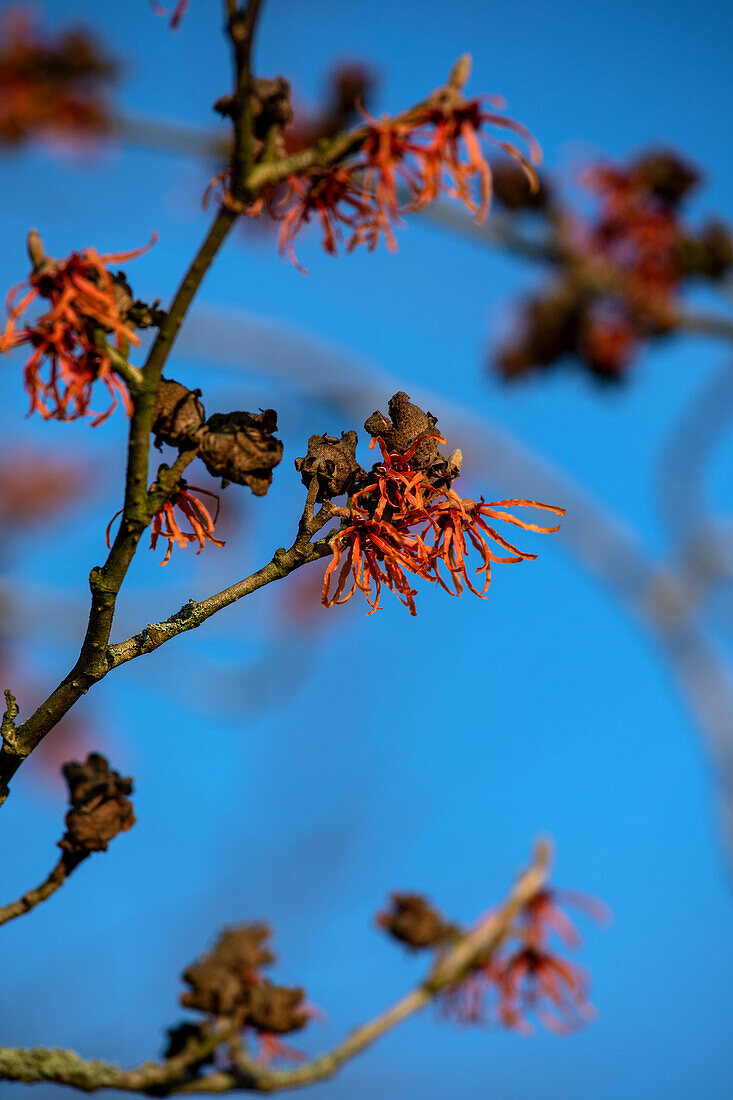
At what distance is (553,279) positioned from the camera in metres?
4.96

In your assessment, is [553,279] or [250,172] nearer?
[250,172]

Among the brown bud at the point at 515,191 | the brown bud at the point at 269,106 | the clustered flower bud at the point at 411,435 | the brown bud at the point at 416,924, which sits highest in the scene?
the brown bud at the point at 515,191

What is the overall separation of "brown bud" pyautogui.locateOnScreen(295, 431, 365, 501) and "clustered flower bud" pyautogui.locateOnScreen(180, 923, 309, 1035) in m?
1.05

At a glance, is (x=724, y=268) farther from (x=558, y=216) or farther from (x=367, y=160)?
(x=367, y=160)

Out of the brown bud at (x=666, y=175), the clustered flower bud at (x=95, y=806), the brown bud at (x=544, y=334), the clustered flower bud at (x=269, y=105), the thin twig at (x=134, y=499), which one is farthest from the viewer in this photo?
the brown bud at (x=544, y=334)

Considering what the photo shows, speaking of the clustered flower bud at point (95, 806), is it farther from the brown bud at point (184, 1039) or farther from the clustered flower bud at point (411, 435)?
the clustered flower bud at point (411, 435)

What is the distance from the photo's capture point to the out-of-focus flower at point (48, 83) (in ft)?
18.0

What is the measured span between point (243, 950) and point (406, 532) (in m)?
1.05

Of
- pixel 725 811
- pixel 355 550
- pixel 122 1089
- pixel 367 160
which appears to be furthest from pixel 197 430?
pixel 725 811

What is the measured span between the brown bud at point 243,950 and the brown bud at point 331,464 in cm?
109

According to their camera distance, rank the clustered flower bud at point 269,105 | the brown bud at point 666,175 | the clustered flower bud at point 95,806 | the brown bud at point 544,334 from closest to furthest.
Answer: the clustered flower bud at point 269,105, the clustered flower bud at point 95,806, the brown bud at point 666,175, the brown bud at point 544,334

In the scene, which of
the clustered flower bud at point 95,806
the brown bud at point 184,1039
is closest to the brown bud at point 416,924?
the brown bud at point 184,1039

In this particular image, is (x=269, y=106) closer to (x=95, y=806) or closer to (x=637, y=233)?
(x=95, y=806)

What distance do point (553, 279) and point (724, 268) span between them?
871mm
